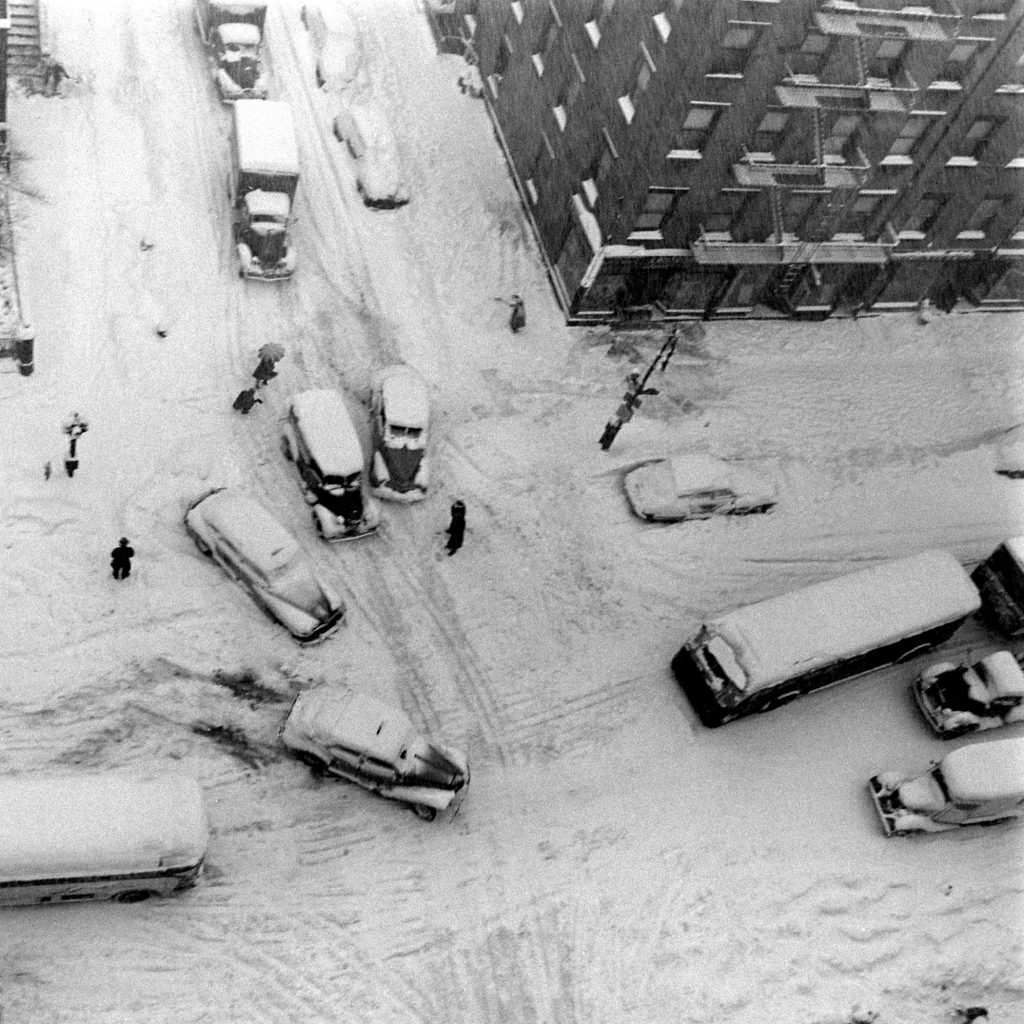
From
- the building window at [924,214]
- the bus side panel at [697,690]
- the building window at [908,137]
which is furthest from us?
the building window at [924,214]

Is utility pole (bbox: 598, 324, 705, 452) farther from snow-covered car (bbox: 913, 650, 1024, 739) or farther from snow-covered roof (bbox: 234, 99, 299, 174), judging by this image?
snow-covered roof (bbox: 234, 99, 299, 174)

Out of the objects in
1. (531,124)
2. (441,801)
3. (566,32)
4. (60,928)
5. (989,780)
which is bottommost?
(60,928)

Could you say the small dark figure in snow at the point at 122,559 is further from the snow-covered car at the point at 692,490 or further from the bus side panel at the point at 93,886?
the snow-covered car at the point at 692,490

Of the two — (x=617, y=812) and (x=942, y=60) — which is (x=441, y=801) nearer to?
(x=617, y=812)

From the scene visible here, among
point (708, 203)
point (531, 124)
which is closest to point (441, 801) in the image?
point (708, 203)

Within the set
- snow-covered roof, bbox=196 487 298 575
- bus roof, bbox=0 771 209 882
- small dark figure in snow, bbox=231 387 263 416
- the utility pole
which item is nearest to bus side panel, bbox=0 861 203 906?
bus roof, bbox=0 771 209 882

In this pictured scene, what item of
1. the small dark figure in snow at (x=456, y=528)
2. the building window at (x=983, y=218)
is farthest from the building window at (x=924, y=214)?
the small dark figure in snow at (x=456, y=528)
